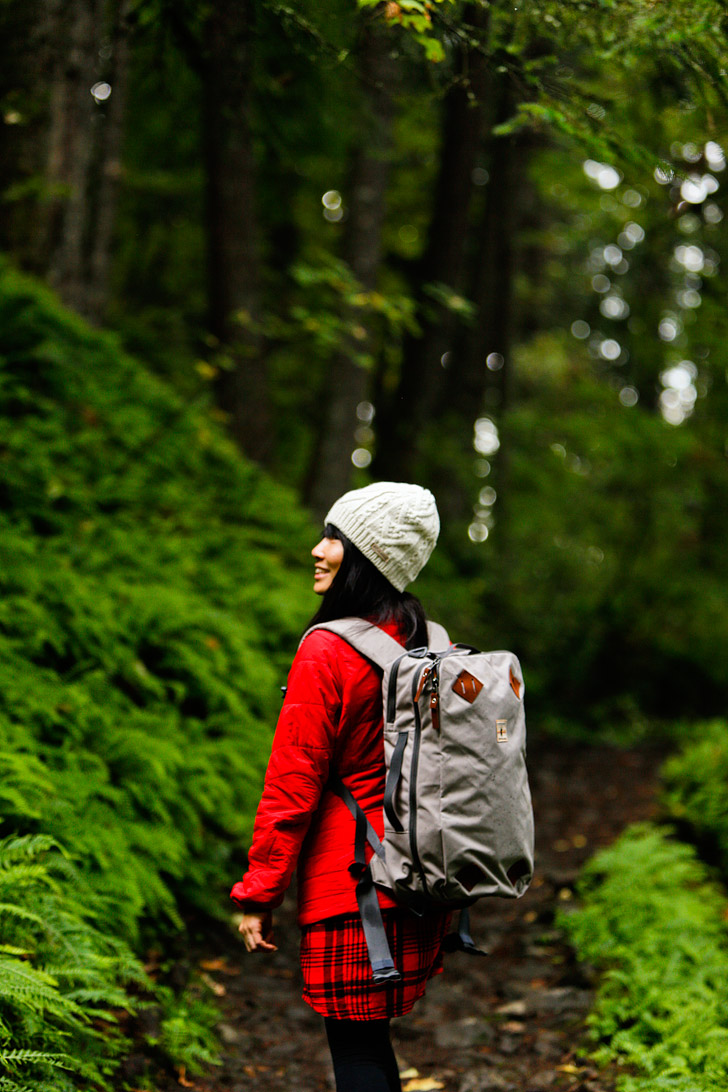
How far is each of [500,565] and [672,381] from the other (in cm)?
969

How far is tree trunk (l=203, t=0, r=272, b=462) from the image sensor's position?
8.26 metres

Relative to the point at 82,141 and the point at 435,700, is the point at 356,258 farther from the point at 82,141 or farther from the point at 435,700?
the point at 435,700

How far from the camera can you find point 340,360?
934 centimetres

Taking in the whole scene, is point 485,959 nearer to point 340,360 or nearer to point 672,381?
point 340,360

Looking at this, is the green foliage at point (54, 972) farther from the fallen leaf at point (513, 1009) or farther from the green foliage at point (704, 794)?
the green foliage at point (704, 794)

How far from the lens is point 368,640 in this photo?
2547mm

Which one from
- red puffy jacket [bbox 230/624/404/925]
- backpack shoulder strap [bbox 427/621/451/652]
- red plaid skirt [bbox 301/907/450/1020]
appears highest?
backpack shoulder strap [bbox 427/621/451/652]

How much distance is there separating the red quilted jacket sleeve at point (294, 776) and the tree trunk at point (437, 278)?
7.75 metres

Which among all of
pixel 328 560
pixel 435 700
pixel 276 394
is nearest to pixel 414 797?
pixel 435 700

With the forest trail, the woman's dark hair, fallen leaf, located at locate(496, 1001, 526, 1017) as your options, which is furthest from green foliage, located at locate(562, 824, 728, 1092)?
the woman's dark hair

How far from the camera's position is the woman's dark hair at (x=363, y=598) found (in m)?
2.65

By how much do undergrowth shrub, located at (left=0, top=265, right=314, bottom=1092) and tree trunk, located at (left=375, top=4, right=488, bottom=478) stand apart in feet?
10.9

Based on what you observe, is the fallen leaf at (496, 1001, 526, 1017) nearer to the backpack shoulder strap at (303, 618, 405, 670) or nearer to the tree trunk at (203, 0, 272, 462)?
the backpack shoulder strap at (303, 618, 405, 670)

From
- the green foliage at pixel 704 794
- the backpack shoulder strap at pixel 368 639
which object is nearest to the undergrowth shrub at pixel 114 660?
the backpack shoulder strap at pixel 368 639
